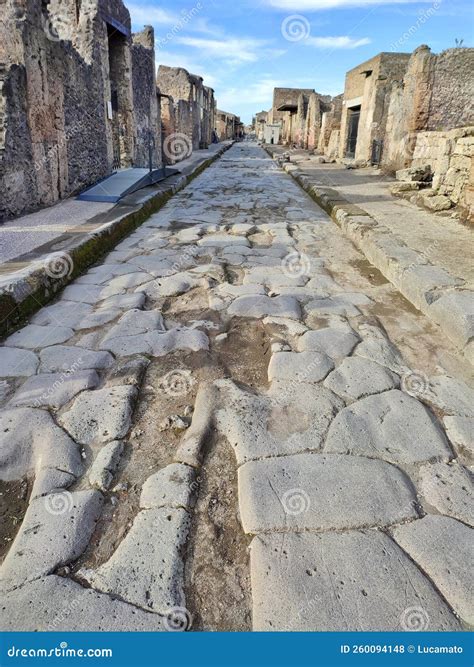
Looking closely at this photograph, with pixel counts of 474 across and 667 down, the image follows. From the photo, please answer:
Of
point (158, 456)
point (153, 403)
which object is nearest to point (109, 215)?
point (153, 403)

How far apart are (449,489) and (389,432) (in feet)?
1.11

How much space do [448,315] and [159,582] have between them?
2382mm

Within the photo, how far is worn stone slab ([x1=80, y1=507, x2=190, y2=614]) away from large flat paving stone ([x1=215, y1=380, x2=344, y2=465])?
39 centimetres

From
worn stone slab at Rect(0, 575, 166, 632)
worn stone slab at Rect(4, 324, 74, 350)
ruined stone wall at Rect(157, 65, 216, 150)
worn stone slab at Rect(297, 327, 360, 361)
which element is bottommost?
worn stone slab at Rect(0, 575, 166, 632)

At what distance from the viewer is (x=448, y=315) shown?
2822mm

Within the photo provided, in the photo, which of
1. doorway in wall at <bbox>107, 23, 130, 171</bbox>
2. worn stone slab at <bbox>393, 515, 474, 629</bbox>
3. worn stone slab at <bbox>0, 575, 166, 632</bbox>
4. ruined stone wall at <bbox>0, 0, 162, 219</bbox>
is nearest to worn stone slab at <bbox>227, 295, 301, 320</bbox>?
worn stone slab at <bbox>393, 515, 474, 629</bbox>

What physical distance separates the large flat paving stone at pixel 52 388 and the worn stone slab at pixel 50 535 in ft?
2.06

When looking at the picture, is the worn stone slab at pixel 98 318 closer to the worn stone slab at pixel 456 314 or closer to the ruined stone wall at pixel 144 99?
the worn stone slab at pixel 456 314

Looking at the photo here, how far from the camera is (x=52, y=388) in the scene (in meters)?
2.17

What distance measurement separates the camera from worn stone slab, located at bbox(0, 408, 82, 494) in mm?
1650

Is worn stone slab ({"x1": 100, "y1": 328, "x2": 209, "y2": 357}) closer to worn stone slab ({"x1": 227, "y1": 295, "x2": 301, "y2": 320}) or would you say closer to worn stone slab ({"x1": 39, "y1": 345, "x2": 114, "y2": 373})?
worn stone slab ({"x1": 39, "y1": 345, "x2": 114, "y2": 373})

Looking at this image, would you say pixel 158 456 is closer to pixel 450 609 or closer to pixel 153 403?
pixel 153 403

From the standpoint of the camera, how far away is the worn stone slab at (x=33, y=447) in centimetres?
165

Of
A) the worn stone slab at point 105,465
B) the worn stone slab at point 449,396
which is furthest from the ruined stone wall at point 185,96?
the worn stone slab at point 105,465
